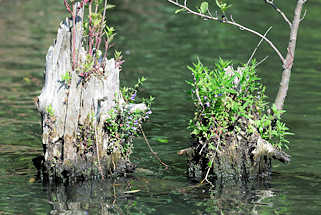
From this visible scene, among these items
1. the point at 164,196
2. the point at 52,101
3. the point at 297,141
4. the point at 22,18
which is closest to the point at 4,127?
the point at 52,101

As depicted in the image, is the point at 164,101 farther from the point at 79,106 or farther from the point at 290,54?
the point at 79,106

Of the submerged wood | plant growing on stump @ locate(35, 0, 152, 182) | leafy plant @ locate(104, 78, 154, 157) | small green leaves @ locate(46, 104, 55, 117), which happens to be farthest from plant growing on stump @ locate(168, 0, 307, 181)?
small green leaves @ locate(46, 104, 55, 117)

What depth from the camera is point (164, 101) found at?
13055 millimetres

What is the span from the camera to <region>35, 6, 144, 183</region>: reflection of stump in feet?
25.6

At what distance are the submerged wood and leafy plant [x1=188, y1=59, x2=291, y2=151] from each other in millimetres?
46

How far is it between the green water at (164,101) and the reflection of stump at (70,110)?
0.39 m

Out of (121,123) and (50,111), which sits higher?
(50,111)

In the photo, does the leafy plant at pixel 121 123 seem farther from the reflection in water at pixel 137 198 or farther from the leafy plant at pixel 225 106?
the leafy plant at pixel 225 106

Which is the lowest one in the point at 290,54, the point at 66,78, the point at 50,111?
the point at 50,111

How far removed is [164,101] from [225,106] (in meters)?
5.32

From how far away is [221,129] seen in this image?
7.73 metres

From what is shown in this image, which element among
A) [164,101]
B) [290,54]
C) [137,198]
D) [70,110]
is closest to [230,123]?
[290,54]

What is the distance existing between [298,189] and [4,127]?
5.84 metres

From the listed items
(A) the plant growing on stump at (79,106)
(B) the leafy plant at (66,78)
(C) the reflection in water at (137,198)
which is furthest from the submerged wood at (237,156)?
(B) the leafy plant at (66,78)
